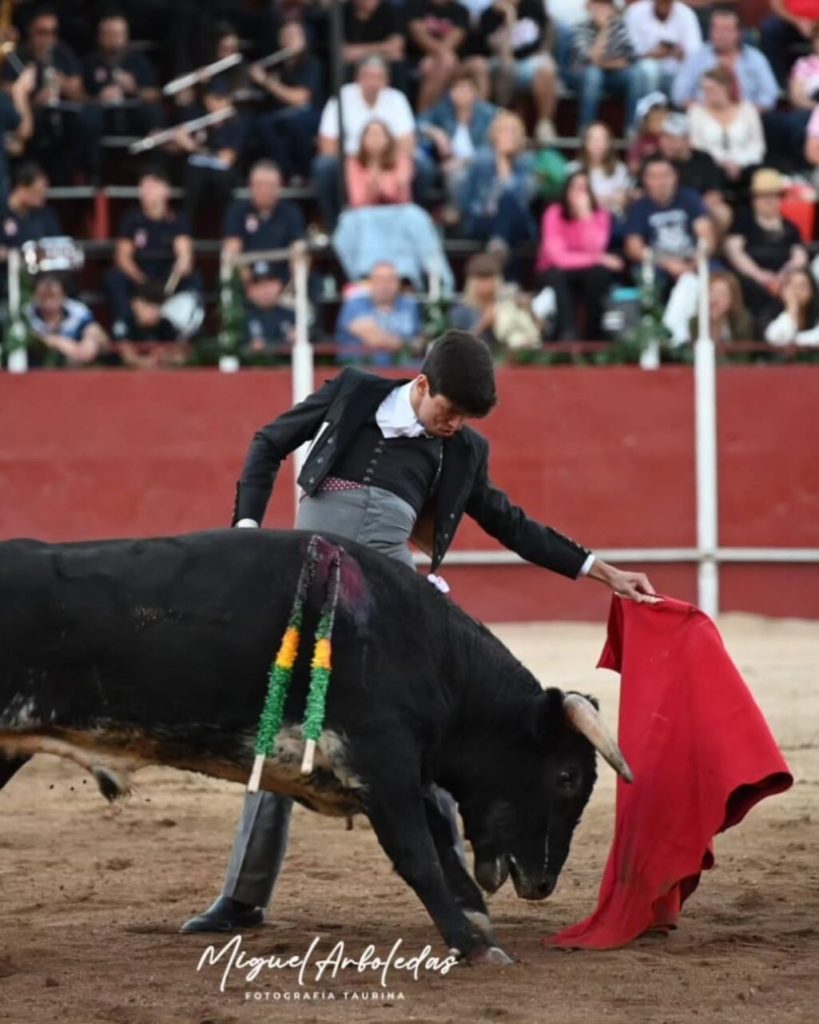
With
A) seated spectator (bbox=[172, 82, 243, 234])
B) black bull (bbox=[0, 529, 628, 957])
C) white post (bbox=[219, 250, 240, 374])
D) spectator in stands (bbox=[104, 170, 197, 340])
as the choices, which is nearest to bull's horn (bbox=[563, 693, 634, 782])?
black bull (bbox=[0, 529, 628, 957])

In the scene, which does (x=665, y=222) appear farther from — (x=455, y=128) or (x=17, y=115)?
(x=17, y=115)

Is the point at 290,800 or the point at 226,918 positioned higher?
the point at 290,800

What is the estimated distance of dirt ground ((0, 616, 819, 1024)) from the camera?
388 cm

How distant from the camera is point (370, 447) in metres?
4.54

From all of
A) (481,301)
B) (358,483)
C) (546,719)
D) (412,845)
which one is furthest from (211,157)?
(412,845)

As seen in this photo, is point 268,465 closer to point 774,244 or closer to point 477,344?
point 477,344

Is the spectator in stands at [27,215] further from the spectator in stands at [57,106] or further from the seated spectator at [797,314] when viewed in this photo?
the seated spectator at [797,314]

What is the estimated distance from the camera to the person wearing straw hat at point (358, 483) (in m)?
4.50

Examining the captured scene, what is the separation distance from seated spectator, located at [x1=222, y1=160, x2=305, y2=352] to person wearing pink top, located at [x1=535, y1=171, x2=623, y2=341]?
1.29 m

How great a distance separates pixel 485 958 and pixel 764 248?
7117 millimetres

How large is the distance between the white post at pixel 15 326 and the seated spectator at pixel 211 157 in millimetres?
1626

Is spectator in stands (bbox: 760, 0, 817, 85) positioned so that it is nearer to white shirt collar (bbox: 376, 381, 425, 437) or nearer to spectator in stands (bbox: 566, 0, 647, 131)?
spectator in stands (bbox: 566, 0, 647, 131)

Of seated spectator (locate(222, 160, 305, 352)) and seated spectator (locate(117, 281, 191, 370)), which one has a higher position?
seated spectator (locate(222, 160, 305, 352))

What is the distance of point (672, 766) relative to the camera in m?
4.63
